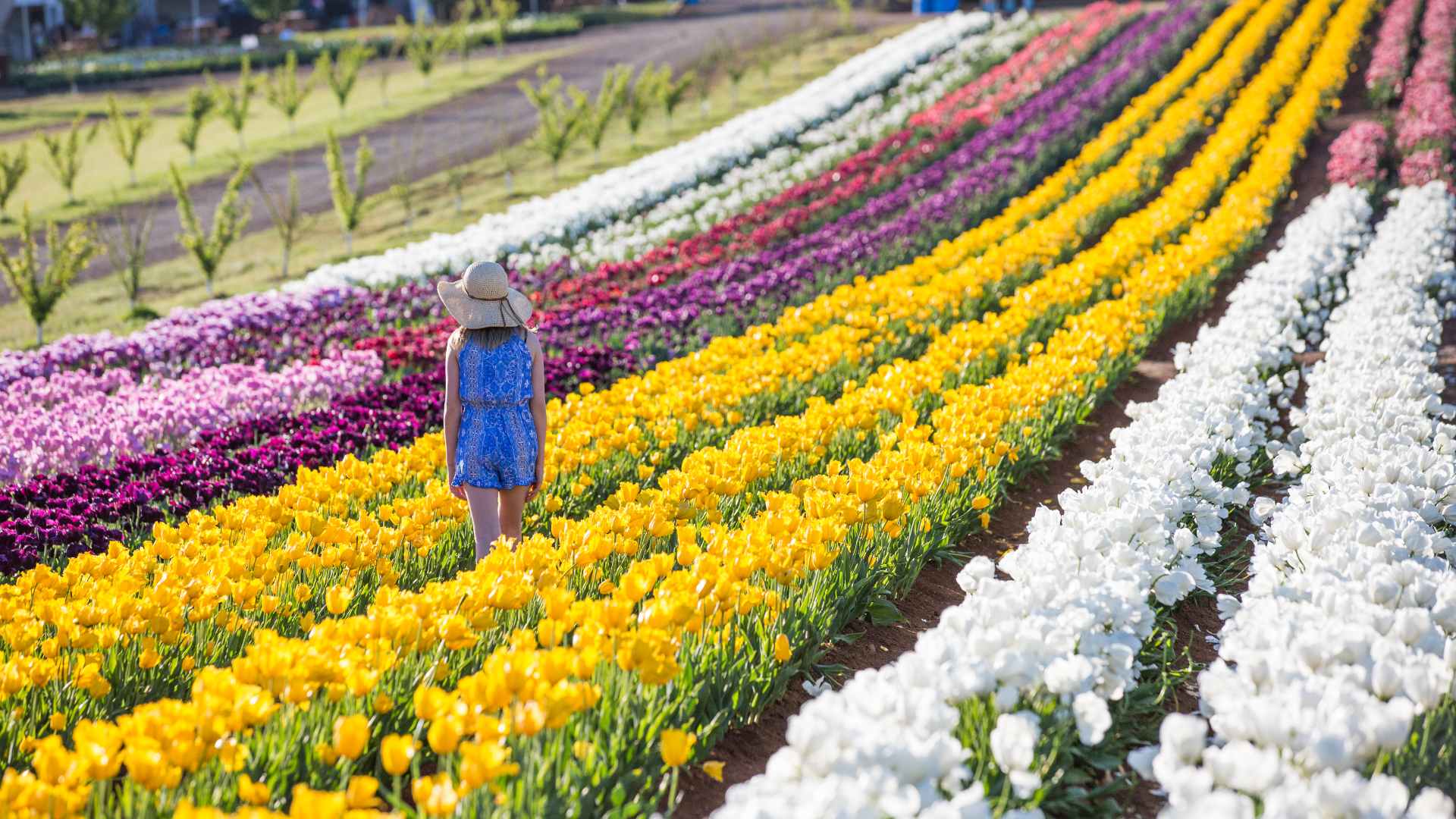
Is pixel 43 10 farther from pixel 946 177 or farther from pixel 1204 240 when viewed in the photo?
pixel 1204 240

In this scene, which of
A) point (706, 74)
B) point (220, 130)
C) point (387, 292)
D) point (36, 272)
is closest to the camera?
point (36, 272)

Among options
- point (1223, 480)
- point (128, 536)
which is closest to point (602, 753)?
point (128, 536)

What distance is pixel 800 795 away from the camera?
2.56 m

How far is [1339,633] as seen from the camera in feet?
10.5

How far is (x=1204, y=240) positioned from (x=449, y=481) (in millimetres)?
7871

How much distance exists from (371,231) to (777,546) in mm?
14276

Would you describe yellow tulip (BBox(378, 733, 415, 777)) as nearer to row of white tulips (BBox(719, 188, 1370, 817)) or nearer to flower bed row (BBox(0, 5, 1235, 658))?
row of white tulips (BBox(719, 188, 1370, 817))

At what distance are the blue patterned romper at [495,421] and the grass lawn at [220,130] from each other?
43.6 ft

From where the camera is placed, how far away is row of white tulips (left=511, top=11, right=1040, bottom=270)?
14.2m

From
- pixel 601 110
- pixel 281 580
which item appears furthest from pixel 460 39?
pixel 281 580

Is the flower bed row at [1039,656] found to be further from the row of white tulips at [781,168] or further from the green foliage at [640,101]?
the green foliage at [640,101]

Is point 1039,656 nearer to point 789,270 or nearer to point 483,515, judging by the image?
point 483,515

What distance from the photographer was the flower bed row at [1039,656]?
8.83ft

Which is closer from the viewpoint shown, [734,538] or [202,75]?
[734,538]
